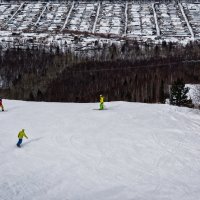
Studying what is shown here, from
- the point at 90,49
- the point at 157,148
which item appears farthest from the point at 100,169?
the point at 90,49

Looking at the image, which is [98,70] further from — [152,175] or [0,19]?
[152,175]

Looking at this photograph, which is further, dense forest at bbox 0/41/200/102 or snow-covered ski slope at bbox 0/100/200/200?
dense forest at bbox 0/41/200/102

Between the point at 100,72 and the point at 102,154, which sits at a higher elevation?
the point at 102,154

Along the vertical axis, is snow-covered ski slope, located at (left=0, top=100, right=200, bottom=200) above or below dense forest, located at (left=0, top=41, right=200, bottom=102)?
above

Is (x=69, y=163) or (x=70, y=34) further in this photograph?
(x=70, y=34)
